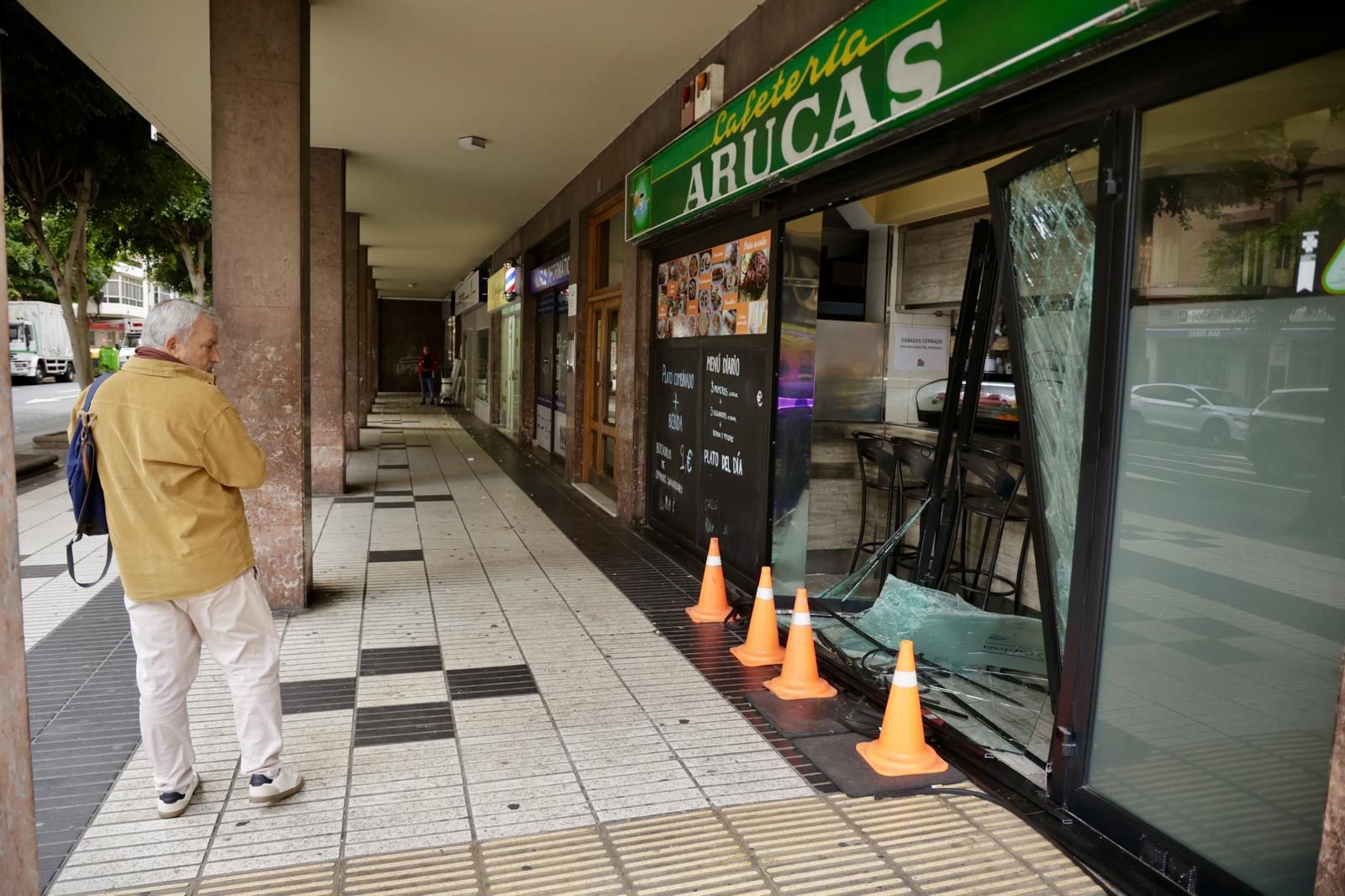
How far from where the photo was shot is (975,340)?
516 centimetres

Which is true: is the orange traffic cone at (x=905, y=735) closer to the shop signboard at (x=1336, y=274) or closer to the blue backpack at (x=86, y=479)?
the shop signboard at (x=1336, y=274)

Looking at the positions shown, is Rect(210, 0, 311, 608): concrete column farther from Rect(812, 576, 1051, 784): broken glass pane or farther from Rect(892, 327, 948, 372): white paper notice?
Rect(892, 327, 948, 372): white paper notice

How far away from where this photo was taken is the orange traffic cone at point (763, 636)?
4770mm

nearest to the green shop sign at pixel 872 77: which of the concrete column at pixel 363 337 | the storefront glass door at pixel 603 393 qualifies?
the storefront glass door at pixel 603 393

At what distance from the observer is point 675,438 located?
7562 mm

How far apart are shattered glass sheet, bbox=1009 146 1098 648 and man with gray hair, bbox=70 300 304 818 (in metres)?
2.84

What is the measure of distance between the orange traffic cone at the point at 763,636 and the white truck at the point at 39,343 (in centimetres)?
3585

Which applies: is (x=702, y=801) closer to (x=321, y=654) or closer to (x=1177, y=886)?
(x=1177, y=886)

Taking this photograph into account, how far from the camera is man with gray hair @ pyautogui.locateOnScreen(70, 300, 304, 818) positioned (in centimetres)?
292

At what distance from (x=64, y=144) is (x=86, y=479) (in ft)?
35.8

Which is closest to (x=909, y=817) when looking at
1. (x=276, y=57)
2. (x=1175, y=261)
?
(x=1175, y=261)

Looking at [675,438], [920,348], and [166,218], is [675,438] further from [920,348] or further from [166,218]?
[166,218]

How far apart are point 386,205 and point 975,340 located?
1092cm

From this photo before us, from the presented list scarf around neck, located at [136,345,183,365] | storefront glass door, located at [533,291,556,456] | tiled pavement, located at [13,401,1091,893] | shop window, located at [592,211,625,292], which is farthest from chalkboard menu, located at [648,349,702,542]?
storefront glass door, located at [533,291,556,456]
